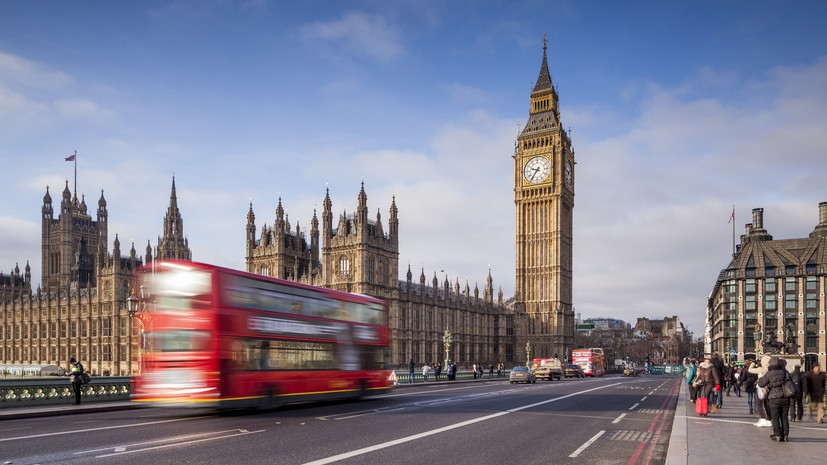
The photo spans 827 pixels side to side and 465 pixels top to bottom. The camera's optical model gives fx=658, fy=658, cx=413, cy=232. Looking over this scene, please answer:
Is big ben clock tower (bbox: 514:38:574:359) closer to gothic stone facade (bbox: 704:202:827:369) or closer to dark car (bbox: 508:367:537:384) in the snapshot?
gothic stone facade (bbox: 704:202:827:369)

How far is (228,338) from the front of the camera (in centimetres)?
1872

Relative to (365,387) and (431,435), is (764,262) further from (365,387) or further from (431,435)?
(431,435)

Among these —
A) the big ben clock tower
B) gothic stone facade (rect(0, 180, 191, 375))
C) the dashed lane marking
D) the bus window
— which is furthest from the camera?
the big ben clock tower

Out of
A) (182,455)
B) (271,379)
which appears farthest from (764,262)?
(182,455)

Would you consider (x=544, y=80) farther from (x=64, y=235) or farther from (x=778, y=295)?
(x=64, y=235)

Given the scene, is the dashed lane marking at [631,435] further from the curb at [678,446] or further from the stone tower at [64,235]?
the stone tower at [64,235]

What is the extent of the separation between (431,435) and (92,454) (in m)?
7.04

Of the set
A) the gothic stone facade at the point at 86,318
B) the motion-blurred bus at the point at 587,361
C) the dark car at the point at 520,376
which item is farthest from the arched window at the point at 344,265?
the gothic stone facade at the point at 86,318

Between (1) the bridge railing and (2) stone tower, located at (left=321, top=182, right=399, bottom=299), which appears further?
(2) stone tower, located at (left=321, top=182, right=399, bottom=299)

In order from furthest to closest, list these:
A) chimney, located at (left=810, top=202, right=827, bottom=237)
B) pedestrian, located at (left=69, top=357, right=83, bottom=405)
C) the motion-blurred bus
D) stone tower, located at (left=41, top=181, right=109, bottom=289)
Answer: stone tower, located at (left=41, top=181, right=109, bottom=289) → chimney, located at (left=810, top=202, right=827, bottom=237) → the motion-blurred bus → pedestrian, located at (left=69, top=357, right=83, bottom=405)

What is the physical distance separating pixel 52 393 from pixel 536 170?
87169 mm

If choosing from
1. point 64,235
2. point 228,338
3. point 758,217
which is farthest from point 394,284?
point 64,235

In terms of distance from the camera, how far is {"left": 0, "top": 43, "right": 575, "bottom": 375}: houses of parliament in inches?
2931

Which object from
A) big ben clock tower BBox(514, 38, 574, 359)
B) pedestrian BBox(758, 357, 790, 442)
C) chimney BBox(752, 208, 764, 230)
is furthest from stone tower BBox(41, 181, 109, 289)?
pedestrian BBox(758, 357, 790, 442)
